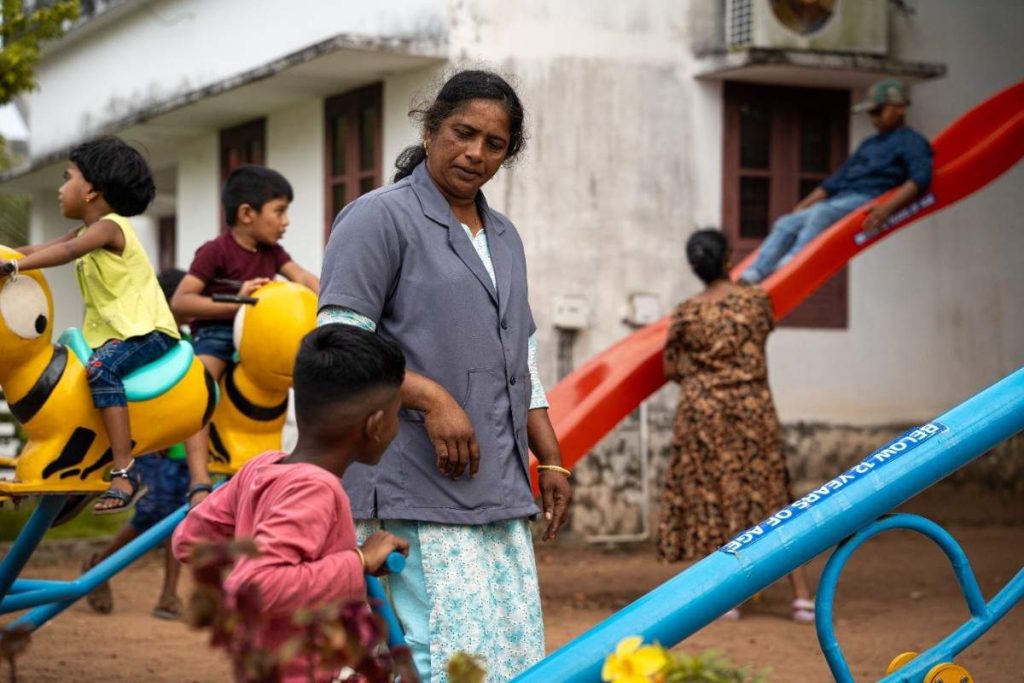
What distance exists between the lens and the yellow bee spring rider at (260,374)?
17.2 feet

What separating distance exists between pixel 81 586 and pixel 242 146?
7608 mm

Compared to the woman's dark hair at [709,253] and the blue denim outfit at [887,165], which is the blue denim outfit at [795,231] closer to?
the blue denim outfit at [887,165]

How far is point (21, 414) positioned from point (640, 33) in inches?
250

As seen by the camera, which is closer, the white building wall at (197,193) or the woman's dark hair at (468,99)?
the woman's dark hair at (468,99)

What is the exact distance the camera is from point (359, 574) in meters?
2.27

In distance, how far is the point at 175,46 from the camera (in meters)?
12.3

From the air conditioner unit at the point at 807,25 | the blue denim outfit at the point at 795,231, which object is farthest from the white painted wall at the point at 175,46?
→ the blue denim outfit at the point at 795,231

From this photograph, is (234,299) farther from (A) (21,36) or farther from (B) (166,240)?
(B) (166,240)

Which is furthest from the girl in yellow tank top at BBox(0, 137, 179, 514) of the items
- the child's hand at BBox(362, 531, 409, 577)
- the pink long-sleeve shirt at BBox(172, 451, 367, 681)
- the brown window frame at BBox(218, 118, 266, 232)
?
the brown window frame at BBox(218, 118, 266, 232)

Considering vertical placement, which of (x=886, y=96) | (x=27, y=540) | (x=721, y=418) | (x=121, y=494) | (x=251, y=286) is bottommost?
(x=721, y=418)

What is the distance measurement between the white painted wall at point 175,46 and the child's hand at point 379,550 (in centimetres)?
677

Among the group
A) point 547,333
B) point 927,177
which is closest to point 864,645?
point 927,177

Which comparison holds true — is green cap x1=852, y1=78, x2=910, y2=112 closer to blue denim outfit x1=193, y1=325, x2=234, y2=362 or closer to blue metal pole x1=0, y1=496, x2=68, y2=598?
blue denim outfit x1=193, y1=325, x2=234, y2=362

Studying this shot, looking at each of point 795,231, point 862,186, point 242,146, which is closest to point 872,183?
point 862,186
